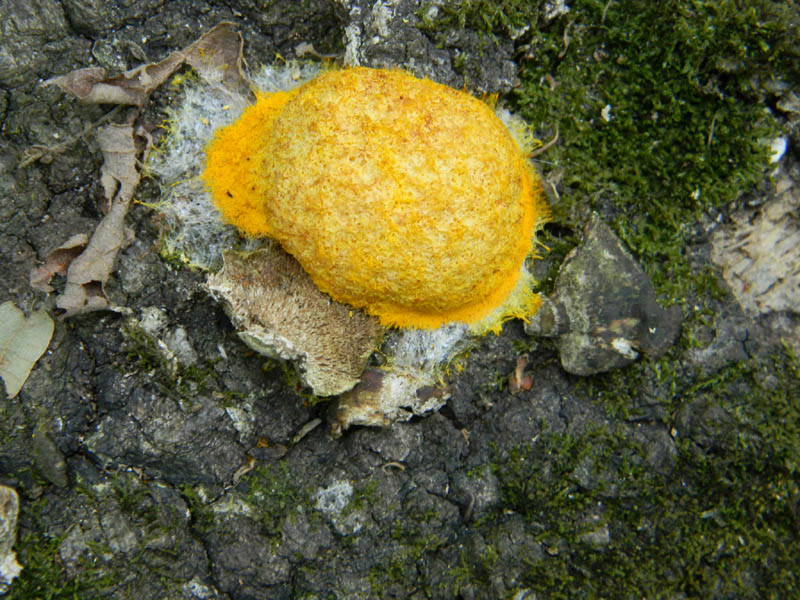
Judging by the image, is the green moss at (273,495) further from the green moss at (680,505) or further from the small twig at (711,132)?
the small twig at (711,132)

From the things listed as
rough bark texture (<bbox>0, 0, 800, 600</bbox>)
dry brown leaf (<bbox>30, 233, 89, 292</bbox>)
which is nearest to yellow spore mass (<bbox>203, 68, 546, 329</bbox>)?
rough bark texture (<bbox>0, 0, 800, 600</bbox>)

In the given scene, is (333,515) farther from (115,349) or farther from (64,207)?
→ (64,207)

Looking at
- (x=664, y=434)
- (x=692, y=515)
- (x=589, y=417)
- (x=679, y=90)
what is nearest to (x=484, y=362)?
(x=589, y=417)

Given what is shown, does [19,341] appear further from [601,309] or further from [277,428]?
[601,309]

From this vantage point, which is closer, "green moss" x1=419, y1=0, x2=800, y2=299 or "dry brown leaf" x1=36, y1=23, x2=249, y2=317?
"dry brown leaf" x1=36, y1=23, x2=249, y2=317

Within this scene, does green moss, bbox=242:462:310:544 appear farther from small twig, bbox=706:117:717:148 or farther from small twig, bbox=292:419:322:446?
small twig, bbox=706:117:717:148

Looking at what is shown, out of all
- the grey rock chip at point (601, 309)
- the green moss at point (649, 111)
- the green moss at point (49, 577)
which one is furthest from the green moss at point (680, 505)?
the green moss at point (49, 577)
